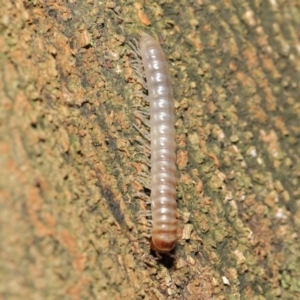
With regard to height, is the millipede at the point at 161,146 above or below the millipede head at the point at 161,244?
above

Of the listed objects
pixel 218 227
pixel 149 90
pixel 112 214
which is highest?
pixel 149 90

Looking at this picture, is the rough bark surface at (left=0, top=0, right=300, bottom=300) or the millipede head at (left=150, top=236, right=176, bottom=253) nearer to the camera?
the rough bark surface at (left=0, top=0, right=300, bottom=300)

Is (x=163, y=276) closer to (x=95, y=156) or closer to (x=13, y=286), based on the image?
(x=95, y=156)

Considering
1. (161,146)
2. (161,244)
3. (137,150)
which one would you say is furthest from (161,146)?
(161,244)

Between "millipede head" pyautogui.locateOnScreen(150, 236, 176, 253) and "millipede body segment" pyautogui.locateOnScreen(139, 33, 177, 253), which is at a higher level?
"millipede body segment" pyautogui.locateOnScreen(139, 33, 177, 253)

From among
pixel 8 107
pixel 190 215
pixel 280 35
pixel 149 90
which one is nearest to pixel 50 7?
pixel 149 90
